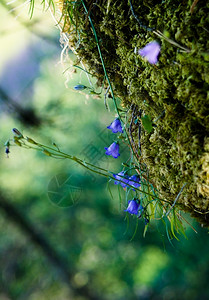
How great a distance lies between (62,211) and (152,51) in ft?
10.2

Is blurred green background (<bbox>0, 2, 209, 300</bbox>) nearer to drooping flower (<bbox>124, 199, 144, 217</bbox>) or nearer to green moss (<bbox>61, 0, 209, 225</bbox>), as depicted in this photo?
drooping flower (<bbox>124, 199, 144, 217</bbox>)

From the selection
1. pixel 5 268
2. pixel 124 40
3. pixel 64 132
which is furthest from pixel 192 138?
pixel 5 268

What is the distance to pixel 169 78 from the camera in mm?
525

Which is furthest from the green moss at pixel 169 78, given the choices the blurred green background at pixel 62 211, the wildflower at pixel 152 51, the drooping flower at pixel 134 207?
the blurred green background at pixel 62 211

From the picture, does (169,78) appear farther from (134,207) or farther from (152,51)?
(134,207)

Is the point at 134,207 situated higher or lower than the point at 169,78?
lower

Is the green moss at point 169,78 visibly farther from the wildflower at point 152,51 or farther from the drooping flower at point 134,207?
the drooping flower at point 134,207

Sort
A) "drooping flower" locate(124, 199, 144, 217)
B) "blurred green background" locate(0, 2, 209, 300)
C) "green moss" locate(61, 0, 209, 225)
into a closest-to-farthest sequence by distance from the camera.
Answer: "green moss" locate(61, 0, 209, 225)
"drooping flower" locate(124, 199, 144, 217)
"blurred green background" locate(0, 2, 209, 300)

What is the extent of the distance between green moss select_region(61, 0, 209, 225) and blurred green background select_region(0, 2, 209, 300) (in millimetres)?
1830

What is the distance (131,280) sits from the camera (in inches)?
131

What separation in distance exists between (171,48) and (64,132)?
2468 millimetres

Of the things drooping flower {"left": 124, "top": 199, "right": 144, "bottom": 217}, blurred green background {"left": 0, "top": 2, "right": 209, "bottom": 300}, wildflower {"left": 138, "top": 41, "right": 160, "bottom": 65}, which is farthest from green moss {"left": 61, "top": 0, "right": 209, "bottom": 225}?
blurred green background {"left": 0, "top": 2, "right": 209, "bottom": 300}

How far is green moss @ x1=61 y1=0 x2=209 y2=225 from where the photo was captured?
474mm

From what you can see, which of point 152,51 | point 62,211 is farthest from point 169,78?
point 62,211
